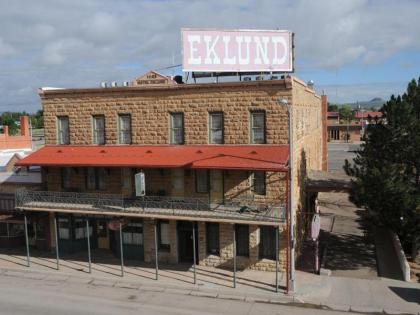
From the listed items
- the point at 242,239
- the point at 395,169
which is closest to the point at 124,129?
the point at 242,239

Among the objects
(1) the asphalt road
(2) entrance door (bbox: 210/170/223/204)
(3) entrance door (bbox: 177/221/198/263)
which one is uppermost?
(2) entrance door (bbox: 210/170/223/204)

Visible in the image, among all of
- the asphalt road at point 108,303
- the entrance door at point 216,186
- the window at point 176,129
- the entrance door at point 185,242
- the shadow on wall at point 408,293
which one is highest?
the window at point 176,129

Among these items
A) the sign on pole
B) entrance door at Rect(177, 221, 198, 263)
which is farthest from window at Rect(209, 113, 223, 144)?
entrance door at Rect(177, 221, 198, 263)

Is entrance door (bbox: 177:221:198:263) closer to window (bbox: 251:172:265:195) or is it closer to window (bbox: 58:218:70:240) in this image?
window (bbox: 251:172:265:195)

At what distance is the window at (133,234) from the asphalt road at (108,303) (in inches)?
176

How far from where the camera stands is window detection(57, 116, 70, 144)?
2944 cm

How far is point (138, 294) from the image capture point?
23156 millimetres

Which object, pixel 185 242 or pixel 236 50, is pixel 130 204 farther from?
pixel 236 50

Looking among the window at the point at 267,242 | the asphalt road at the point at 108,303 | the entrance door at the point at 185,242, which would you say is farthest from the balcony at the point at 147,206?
the asphalt road at the point at 108,303

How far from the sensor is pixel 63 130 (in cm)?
2958

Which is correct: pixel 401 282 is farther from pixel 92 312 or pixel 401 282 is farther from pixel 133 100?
pixel 133 100

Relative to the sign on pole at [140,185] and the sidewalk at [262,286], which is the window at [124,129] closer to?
the sign on pole at [140,185]

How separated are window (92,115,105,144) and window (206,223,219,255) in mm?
7954

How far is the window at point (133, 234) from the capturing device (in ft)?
92.3
